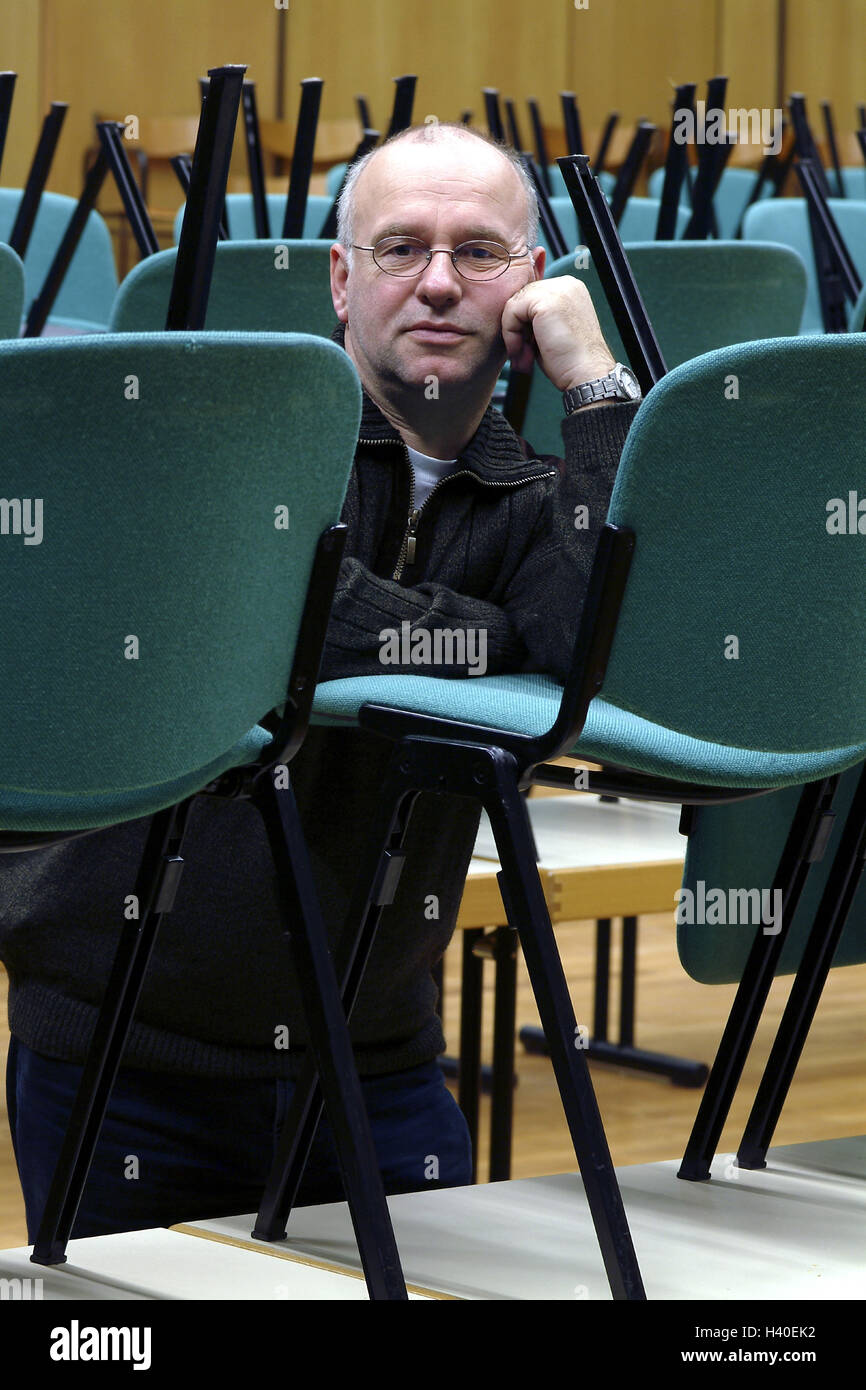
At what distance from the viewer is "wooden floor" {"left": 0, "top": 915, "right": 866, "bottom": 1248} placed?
2.88m

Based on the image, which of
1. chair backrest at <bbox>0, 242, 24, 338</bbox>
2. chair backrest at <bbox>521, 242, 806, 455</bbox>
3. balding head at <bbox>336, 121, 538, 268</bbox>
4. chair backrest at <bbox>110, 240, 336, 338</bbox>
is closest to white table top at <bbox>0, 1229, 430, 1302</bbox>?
balding head at <bbox>336, 121, 538, 268</bbox>

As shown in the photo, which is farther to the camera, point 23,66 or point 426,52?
point 426,52

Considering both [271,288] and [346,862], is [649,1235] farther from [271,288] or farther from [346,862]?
[271,288]

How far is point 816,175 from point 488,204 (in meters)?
1.89

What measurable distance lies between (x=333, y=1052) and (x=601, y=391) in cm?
57

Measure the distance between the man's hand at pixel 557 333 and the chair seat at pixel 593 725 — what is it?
0.26 meters

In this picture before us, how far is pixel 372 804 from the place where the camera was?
66.1 inches

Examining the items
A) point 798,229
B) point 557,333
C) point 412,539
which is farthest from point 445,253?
point 798,229

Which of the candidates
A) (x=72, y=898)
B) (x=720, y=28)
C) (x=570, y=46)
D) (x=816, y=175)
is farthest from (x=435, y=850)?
(x=720, y=28)

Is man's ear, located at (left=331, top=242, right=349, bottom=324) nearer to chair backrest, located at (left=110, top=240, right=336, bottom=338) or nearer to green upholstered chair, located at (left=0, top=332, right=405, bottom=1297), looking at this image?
green upholstered chair, located at (left=0, top=332, right=405, bottom=1297)

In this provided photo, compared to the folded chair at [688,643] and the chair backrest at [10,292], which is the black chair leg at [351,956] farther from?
the chair backrest at [10,292]

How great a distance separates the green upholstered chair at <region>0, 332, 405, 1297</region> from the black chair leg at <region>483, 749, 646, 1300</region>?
0.15 m

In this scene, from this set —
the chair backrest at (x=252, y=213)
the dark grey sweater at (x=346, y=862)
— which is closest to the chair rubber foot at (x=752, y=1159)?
the dark grey sweater at (x=346, y=862)
